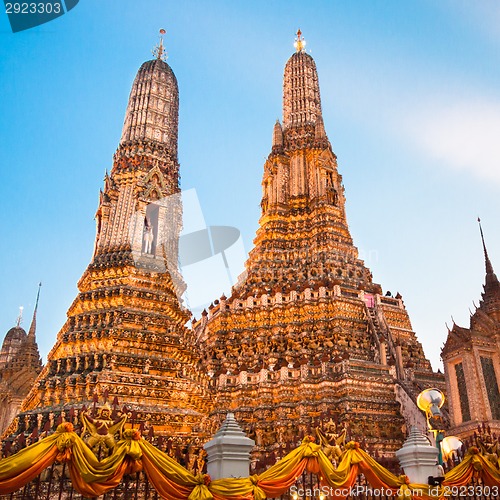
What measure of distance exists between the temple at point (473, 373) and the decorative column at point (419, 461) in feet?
27.3

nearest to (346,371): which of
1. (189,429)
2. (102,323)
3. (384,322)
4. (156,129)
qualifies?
(384,322)

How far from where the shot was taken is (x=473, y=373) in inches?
715

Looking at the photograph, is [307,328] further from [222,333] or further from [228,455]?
[228,455]

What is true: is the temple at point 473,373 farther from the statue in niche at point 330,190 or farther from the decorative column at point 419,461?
the statue in niche at point 330,190

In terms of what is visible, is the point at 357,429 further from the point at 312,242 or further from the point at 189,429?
the point at 312,242

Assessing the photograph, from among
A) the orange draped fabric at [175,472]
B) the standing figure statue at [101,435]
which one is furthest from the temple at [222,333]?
the standing figure statue at [101,435]

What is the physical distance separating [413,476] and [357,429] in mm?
11595

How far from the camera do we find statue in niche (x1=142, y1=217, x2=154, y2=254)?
72.3 ft

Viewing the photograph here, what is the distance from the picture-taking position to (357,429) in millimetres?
20812

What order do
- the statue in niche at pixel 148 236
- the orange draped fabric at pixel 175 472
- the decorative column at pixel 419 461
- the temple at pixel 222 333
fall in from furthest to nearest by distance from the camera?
the statue in niche at pixel 148 236 → the temple at pixel 222 333 → the decorative column at pixel 419 461 → the orange draped fabric at pixel 175 472

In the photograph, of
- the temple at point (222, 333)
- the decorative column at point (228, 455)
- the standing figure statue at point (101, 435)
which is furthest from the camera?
the temple at point (222, 333)

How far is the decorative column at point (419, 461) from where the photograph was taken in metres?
9.60

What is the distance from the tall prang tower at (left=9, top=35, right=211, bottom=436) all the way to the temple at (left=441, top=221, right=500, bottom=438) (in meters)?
8.71

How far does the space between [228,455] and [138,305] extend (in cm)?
1228
